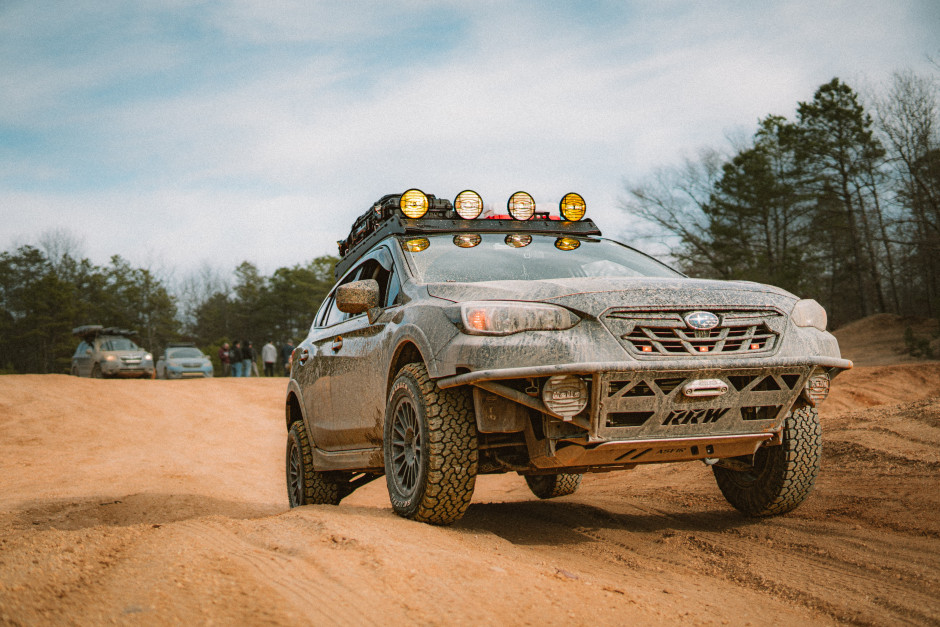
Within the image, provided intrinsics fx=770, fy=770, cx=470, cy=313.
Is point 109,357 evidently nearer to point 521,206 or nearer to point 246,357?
point 246,357

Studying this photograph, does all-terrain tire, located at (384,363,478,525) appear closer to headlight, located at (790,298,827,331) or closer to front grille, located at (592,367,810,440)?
front grille, located at (592,367,810,440)

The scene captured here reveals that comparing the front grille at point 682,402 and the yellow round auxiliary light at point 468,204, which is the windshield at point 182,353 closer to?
the yellow round auxiliary light at point 468,204

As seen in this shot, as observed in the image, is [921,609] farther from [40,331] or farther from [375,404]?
[40,331]

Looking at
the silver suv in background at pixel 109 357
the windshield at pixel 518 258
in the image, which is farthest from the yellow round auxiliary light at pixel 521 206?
the silver suv in background at pixel 109 357

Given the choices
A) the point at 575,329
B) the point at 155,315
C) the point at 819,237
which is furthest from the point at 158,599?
the point at 155,315

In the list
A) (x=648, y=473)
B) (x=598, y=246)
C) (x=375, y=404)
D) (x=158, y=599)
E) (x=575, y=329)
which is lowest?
(x=648, y=473)

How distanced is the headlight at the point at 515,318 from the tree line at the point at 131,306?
53866 millimetres

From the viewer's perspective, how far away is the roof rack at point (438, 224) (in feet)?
17.5

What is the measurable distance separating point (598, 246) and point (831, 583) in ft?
9.21

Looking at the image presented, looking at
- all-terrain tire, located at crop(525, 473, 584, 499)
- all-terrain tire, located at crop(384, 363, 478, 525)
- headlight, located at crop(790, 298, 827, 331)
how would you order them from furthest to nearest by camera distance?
all-terrain tire, located at crop(525, 473, 584, 499) → headlight, located at crop(790, 298, 827, 331) → all-terrain tire, located at crop(384, 363, 478, 525)

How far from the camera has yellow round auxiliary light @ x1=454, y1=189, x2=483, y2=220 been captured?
559 centimetres

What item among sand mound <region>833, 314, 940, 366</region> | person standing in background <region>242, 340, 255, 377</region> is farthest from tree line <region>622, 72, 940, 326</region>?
person standing in background <region>242, 340, 255, 377</region>

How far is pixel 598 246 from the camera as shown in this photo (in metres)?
5.64

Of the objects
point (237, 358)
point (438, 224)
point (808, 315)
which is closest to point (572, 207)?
point (438, 224)
